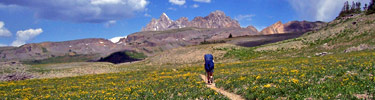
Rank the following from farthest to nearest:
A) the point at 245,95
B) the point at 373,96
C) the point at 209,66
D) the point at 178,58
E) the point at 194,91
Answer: the point at 178,58 → the point at 209,66 → the point at 194,91 → the point at 245,95 → the point at 373,96

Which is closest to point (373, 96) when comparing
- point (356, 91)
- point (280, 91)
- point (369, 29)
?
point (356, 91)

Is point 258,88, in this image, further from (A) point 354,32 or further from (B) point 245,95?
(A) point 354,32

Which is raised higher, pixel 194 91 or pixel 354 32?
pixel 354 32

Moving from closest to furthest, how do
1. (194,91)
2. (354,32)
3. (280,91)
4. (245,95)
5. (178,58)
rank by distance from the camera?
1. (280,91)
2. (245,95)
3. (194,91)
4. (354,32)
5. (178,58)

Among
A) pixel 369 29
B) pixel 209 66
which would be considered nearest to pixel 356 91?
pixel 209 66

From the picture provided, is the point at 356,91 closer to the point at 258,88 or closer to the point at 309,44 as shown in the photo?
the point at 258,88

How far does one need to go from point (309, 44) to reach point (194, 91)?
63.7 m

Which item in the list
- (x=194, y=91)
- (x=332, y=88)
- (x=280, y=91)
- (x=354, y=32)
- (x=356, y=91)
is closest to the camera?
(x=356, y=91)

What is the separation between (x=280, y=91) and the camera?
46.8 ft

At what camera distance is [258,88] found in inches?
618

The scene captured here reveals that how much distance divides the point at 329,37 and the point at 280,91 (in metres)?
66.9

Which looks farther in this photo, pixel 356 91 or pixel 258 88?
pixel 258 88

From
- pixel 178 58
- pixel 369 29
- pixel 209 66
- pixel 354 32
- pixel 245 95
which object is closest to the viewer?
pixel 245 95

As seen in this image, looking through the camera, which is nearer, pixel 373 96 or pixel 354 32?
pixel 373 96
